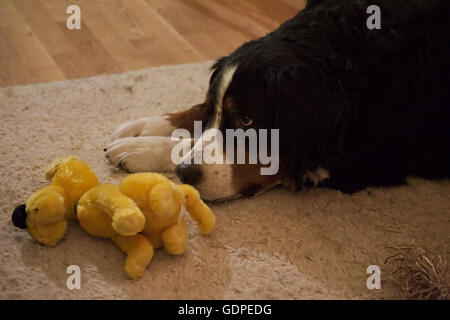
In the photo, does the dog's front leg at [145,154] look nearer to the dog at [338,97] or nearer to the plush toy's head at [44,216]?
the dog at [338,97]

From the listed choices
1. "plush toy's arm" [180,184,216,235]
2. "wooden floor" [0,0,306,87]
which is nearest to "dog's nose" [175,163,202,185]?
"plush toy's arm" [180,184,216,235]

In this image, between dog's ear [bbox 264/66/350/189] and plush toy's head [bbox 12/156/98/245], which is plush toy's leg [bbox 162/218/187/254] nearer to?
plush toy's head [bbox 12/156/98/245]

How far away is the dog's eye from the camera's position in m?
1.46

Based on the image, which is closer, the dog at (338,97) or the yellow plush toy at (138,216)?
the yellow plush toy at (138,216)

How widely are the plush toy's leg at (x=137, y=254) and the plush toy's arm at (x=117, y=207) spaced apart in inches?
3.4

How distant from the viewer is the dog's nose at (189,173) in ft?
4.81

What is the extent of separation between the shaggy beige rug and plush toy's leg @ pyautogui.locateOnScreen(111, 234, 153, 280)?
27 mm

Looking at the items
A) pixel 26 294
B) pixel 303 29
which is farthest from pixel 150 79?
pixel 26 294

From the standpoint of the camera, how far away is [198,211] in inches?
53.7

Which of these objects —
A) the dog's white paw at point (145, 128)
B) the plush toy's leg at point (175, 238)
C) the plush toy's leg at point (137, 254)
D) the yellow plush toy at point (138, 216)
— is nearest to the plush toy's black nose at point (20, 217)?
the yellow plush toy at point (138, 216)

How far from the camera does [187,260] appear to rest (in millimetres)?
1337

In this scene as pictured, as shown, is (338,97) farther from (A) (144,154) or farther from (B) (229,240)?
(A) (144,154)

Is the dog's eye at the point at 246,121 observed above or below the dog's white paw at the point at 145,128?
above
